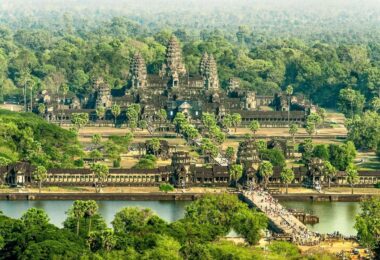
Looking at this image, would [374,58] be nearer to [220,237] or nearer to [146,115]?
[146,115]

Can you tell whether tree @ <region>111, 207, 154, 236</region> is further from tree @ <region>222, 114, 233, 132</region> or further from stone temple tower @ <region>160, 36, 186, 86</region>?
stone temple tower @ <region>160, 36, 186, 86</region>

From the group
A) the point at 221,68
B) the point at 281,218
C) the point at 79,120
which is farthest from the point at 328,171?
the point at 221,68

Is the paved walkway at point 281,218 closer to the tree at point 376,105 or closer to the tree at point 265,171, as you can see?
the tree at point 265,171

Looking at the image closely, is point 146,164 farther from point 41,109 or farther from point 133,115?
point 41,109

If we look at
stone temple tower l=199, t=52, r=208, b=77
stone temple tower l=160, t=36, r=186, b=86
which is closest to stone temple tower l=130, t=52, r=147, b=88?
stone temple tower l=160, t=36, r=186, b=86

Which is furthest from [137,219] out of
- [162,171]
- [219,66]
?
[219,66]

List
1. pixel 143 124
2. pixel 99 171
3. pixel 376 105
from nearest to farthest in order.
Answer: pixel 99 171, pixel 143 124, pixel 376 105
